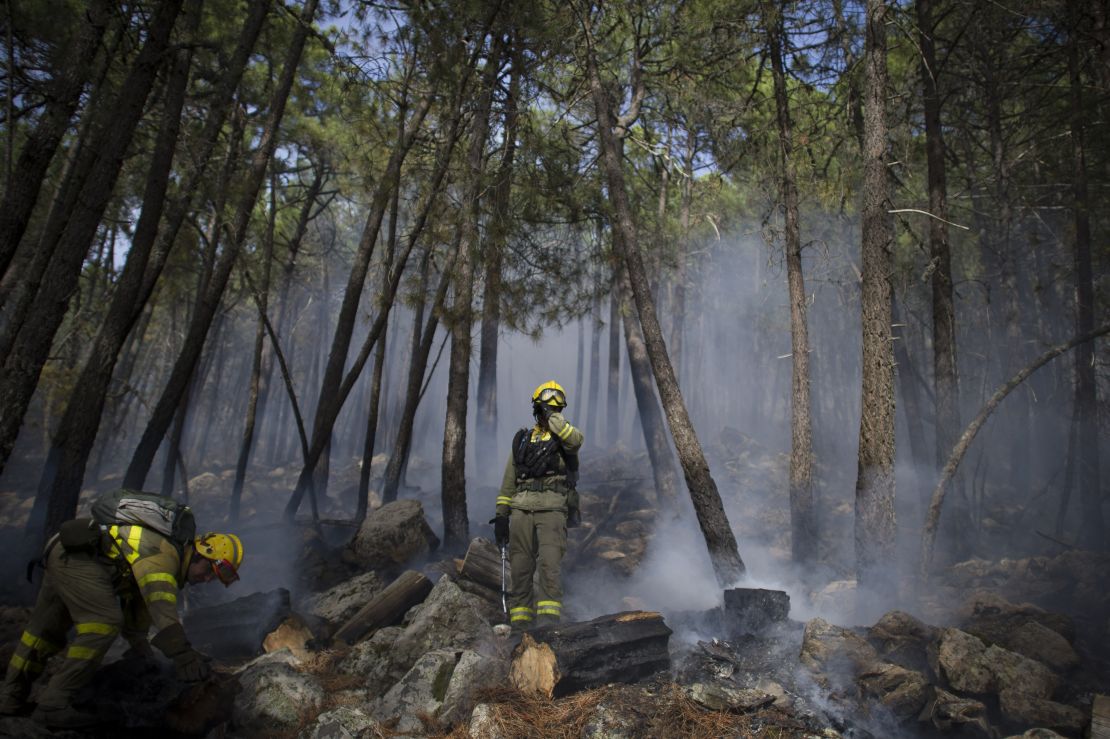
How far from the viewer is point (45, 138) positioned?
17.9ft

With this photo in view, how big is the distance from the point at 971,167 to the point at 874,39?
28.2 feet

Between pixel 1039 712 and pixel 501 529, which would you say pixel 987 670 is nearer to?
pixel 1039 712

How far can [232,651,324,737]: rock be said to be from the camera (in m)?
3.92

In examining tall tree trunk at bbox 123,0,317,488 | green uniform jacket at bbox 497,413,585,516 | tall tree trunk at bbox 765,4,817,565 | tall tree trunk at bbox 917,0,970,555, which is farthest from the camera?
tall tree trunk at bbox 917,0,970,555

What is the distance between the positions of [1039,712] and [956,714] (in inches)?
22.6

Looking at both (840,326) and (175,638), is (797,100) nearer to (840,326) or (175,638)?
(175,638)

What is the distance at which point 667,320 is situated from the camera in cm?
3422

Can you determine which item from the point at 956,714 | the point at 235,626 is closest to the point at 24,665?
the point at 235,626

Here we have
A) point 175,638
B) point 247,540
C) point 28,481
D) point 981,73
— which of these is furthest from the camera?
point 28,481

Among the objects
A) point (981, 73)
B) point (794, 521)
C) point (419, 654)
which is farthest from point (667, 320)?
point (419, 654)

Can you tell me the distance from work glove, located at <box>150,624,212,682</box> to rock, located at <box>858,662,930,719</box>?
4.44 metres

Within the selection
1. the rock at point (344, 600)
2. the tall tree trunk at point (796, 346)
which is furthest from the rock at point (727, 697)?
the tall tree trunk at point (796, 346)

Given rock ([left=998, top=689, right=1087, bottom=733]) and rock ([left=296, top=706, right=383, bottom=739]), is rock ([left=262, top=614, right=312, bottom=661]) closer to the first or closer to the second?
rock ([left=296, top=706, right=383, bottom=739])

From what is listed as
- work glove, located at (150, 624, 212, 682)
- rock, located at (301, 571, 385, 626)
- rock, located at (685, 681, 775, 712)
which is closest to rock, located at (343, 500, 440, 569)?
rock, located at (301, 571, 385, 626)
